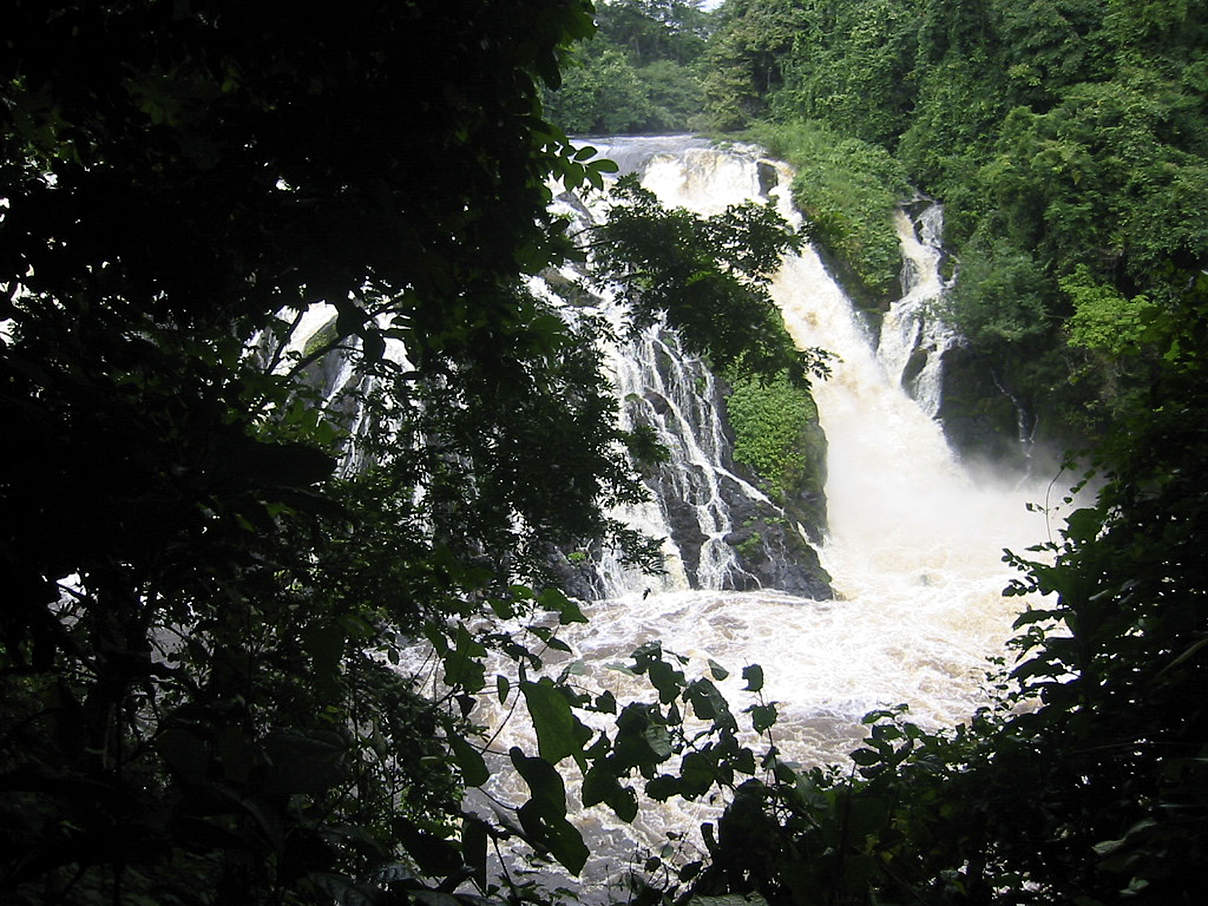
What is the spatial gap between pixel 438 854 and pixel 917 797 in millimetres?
1433

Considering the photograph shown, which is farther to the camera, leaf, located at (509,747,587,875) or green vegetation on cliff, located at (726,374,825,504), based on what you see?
green vegetation on cliff, located at (726,374,825,504)

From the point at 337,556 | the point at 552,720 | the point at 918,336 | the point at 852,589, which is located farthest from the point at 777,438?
A: the point at 552,720

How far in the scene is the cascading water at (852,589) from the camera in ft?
23.5

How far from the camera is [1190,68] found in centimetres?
1224

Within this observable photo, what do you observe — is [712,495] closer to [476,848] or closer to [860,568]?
[860,568]

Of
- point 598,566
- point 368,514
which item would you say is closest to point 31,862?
point 368,514

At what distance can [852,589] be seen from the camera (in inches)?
409

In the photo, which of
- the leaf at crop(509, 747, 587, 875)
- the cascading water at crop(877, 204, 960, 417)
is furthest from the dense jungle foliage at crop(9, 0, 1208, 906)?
the cascading water at crop(877, 204, 960, 417)

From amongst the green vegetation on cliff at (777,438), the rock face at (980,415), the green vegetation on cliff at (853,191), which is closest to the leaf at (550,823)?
the green vegetation on cliff at (777,438)

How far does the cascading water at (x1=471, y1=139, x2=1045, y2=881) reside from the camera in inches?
282

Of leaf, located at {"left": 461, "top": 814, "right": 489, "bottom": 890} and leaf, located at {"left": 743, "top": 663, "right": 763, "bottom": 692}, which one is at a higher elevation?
leaf, located at {"left": 743, "top": 663, "right": 763, "bottom": 692}

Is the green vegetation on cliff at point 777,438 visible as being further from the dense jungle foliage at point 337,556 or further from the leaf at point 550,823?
the leaf at point 550,823

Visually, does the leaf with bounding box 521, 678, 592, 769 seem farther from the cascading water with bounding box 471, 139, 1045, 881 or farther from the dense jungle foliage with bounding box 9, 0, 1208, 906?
the cascading water with bounding box 471, 139, 1045, 881

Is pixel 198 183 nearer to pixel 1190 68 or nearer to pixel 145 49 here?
pixel 145 49
